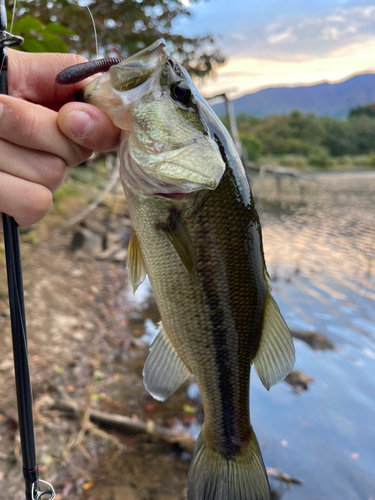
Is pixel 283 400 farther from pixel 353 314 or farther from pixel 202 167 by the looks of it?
pixel 202 167

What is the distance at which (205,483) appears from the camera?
121cm

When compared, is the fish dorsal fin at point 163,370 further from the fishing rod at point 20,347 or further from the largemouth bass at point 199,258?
the fishing rod at point 20,347

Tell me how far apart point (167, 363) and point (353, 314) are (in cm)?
618

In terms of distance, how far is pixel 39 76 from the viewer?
123cm

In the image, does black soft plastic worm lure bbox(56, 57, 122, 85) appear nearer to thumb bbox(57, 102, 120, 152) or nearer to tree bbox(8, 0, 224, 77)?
thumb bbox(57, 102, 120, 152)

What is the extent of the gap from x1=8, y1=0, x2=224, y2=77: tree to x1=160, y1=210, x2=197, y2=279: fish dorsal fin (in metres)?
1.98

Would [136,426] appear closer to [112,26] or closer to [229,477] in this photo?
[229,477]

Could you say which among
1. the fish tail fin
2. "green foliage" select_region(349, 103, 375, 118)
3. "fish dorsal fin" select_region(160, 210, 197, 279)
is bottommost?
the fish tail fin

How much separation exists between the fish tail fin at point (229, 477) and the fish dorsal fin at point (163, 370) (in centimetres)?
28

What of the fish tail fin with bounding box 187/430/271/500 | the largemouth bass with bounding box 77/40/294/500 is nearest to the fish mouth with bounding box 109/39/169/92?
the largemouth bass with bounding box 77/40/294/500

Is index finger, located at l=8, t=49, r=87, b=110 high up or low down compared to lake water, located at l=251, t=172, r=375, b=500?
up

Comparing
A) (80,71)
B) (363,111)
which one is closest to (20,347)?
(80,71)

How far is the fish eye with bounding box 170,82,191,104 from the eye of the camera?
3.60ft

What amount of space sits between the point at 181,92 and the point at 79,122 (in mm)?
324
